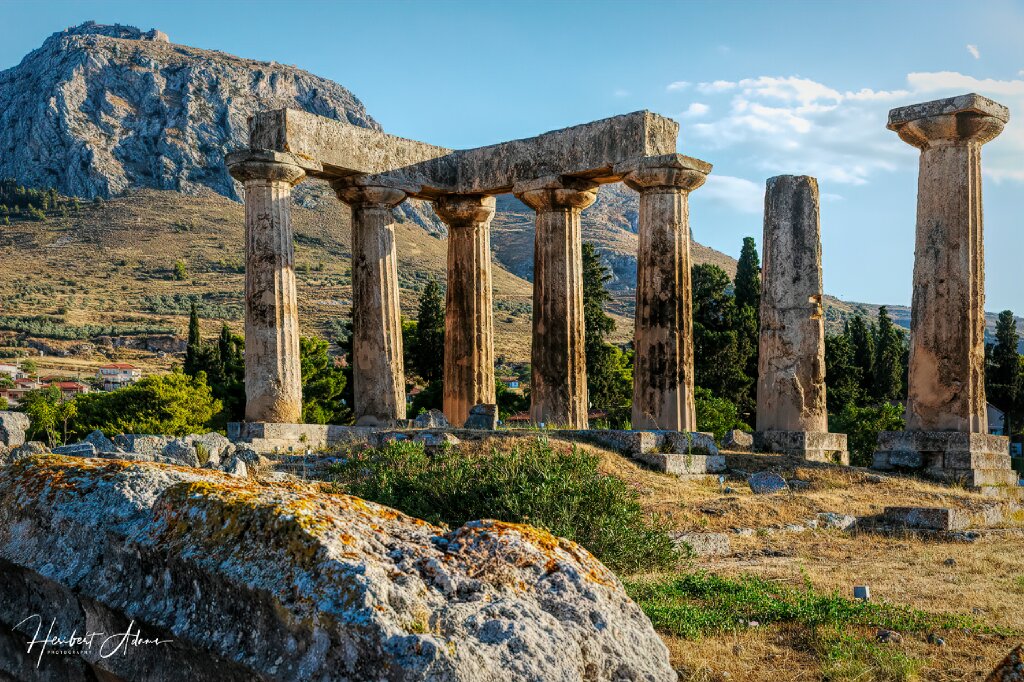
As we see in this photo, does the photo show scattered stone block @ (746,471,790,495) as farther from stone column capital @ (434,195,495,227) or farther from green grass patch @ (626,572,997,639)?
stone column capital @ (434,195,495,227)

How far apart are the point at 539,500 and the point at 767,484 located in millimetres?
9274

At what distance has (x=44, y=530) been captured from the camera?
190 inches

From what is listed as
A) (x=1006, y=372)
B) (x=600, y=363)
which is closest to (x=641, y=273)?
(x=600, y=363)

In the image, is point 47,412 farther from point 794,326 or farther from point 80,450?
point 794,326

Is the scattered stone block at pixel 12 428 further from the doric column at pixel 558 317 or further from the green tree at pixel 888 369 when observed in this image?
the green tree at pixel 888 369

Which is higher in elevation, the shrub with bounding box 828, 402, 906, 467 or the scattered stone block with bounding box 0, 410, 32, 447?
the scattered stone block with bounding box 0, 410, 32, 447

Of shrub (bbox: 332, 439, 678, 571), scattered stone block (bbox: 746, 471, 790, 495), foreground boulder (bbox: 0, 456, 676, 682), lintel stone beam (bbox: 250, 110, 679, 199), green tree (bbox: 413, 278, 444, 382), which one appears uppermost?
lintel stone beam (bbox: 250, 110, 679, 199)

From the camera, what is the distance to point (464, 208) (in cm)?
2512

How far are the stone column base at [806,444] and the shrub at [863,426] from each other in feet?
41.0

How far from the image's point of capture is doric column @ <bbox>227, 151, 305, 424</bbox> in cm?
2130

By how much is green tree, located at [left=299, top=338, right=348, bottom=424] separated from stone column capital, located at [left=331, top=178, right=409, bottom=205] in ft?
71.4

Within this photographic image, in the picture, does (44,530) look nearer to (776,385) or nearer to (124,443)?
(124,443)

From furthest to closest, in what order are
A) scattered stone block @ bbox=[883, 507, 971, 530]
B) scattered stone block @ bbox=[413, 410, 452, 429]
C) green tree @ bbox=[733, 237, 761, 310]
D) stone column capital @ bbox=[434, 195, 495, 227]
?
green tree @ bbox=[733, 237, 761, 310]
stone column capital @ bbox=[434, 195, 495, 227]
scattered stone block @ bbox=[413, 410, 452, 429]
scattered stone block @ bbox=[883, 507, 971, 530]

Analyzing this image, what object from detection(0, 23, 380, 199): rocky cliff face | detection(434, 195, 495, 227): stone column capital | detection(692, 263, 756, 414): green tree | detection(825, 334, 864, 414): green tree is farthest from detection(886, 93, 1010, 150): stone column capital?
detection(0, 23, 380, 199): rocky cliff face
